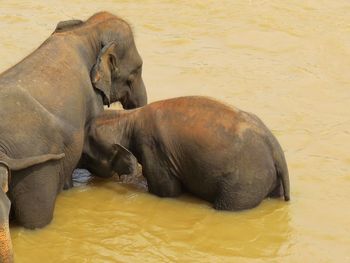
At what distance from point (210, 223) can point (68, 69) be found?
54.2 inches

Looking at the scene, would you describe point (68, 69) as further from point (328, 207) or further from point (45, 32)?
point (45, 32)

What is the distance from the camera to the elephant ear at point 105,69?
5.30 meters

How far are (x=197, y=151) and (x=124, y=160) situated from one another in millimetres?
531

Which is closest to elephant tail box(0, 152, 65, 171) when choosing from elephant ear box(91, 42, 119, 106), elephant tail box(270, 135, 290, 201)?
elephant ear box(91, 42, 119, 106)

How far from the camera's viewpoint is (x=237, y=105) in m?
7.12

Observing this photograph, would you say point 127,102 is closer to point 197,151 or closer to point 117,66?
point 117,66

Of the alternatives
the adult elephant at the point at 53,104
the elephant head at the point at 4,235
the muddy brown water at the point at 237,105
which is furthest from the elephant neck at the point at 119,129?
the elephant head at the point at 4,235

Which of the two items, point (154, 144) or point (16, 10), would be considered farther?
point (16, 10)

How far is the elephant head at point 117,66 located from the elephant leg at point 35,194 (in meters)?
0.88

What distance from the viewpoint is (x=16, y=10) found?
10438 millimetres

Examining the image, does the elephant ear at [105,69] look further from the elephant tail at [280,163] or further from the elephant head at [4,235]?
the elephant head at [4,235]

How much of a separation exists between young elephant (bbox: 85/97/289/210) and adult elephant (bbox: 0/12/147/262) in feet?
0.88

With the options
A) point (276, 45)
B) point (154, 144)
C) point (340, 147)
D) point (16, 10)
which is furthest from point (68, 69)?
point (16, 10)

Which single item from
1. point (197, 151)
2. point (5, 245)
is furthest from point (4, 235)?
point (197, 151)
